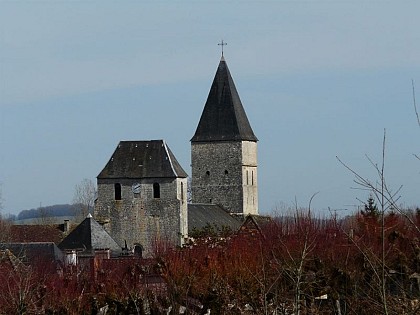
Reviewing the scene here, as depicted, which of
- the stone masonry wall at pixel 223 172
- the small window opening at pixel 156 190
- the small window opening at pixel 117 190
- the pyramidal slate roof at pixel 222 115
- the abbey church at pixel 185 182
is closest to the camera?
the abbey church at pixel 185 182

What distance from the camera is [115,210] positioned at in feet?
194

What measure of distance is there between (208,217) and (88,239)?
15570 mm

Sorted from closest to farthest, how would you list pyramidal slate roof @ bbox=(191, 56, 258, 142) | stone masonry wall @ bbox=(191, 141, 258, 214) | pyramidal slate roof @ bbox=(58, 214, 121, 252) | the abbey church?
pyramidal slate roof @ bbox=(58, 214, 121, 252) < the abbey church < pyramidal slate roof @ bbox=(191, 56, 258, 142) < stone masonry wall @ bbox=(191, 141, 258, 214)

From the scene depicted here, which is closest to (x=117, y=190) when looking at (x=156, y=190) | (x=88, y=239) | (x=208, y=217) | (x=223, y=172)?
(x=156, y=190)

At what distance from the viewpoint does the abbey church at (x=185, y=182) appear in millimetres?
58688

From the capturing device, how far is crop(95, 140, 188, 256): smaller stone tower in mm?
58531

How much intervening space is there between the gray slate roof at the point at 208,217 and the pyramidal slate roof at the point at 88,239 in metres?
11.5

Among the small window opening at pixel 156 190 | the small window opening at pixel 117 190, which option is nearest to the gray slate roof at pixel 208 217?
the small window opening at pixel 156 190

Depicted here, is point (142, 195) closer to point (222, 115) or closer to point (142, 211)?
point (142, 211)

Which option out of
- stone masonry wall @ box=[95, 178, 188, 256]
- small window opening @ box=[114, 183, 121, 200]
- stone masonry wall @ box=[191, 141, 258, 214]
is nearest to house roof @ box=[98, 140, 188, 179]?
stone masonry wall @ box=[95, 178, 188, 256]

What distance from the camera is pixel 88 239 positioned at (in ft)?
164

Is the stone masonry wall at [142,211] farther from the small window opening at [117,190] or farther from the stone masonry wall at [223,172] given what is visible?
the stone masonry wall at [223,172]

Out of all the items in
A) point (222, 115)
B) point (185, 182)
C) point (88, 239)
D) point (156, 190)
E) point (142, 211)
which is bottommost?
point (88, 239)

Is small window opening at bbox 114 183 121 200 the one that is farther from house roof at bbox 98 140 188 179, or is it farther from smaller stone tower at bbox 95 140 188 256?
house roof at bbox 98 140 188 179
